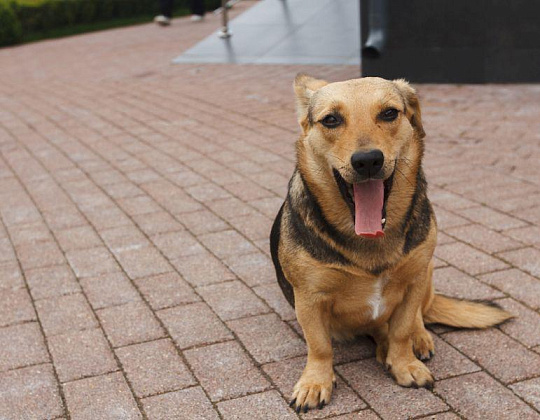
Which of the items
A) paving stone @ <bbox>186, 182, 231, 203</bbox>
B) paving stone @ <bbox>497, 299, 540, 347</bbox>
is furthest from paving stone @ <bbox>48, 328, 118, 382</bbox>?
paving stone @ <bbox>186, 182, 231, 203</bbox>

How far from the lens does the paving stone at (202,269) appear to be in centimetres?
472

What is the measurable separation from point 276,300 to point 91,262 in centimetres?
147

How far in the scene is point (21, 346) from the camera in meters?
3.96

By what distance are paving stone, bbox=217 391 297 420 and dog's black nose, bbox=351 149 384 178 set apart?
1109mm

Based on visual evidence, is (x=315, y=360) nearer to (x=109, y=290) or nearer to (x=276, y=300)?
(x=276, y=300)

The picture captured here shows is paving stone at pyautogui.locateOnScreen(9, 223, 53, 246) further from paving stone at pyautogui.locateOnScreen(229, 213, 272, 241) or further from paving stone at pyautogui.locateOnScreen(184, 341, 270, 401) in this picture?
paving stone at pyautogui.locateOnScreen(184, 341, 270, 401)

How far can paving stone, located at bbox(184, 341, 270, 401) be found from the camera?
3.45 m

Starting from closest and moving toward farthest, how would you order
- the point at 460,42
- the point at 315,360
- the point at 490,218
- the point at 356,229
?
the point at 356,229 → the point at 315,360 → the point at 490,218 → the point at 460,42

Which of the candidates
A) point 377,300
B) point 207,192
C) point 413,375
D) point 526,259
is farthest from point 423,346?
point 207,192

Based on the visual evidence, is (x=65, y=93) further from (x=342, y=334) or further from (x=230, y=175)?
(x=342, y=334)

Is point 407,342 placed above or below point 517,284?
above

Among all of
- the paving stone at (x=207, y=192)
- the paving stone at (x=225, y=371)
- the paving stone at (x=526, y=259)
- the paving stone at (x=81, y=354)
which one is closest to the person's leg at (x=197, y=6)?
the paving stone at (x=207, y=192)

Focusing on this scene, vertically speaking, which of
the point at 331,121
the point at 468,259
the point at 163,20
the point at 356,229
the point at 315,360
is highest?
the point at 331,121

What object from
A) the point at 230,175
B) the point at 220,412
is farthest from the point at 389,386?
the point at 230,175
